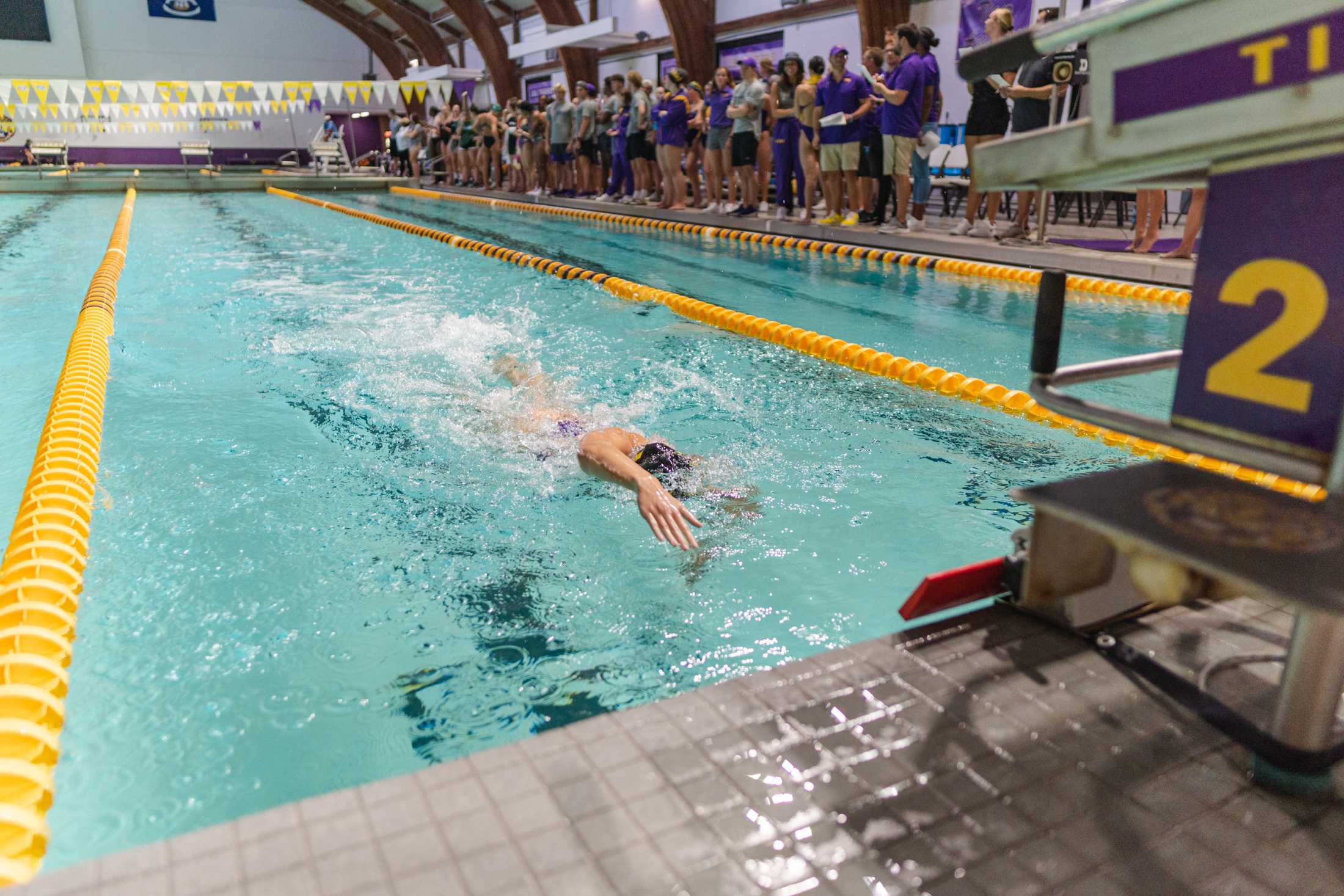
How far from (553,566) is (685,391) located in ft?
6.74

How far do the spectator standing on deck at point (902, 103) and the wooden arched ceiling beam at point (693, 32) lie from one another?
8.50 meters

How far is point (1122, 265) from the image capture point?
670 centimetres

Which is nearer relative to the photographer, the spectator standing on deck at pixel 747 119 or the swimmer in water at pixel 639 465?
the swimmer in water at pixel 639 465

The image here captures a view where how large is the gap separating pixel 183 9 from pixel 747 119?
2657 cm

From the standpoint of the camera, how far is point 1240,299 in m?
1.20

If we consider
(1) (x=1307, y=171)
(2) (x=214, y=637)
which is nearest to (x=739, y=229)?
(2) (x=214, y=637)

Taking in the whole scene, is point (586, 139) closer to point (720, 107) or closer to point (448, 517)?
point (720, 107)

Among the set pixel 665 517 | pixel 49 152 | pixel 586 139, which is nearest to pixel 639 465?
pixel 665 517

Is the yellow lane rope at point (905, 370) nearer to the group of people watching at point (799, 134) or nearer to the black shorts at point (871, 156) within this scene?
the group of people watching at point (799, 134)

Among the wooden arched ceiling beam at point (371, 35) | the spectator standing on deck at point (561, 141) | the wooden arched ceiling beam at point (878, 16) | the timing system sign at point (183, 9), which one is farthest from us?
the wooden arched ceiling beam at point (371, 35)

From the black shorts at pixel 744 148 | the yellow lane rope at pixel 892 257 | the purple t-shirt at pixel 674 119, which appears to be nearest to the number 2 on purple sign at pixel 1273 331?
the yellow lane rope at pixel 892 257

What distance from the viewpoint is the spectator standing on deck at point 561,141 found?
538 inches

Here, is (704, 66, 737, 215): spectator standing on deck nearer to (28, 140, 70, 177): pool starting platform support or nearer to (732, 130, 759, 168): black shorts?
(732, 130, 759, 168): black shorts

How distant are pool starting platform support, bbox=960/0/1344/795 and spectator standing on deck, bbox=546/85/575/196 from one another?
42.9 feet
